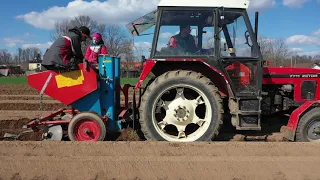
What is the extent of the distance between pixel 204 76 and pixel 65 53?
2.25 metres

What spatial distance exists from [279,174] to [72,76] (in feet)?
11.0

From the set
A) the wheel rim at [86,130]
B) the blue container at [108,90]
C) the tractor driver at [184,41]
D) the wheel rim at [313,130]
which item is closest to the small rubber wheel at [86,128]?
the wheel rim at [86,130]

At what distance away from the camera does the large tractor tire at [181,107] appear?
4.79 metres

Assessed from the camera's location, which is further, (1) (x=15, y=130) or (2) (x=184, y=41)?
(1) (x=15, y=130)

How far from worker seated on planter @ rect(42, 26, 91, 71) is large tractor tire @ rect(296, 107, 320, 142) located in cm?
376

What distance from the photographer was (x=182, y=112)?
4.94m

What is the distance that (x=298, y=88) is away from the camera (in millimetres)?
5613

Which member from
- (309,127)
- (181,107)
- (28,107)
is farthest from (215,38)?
(28,107)

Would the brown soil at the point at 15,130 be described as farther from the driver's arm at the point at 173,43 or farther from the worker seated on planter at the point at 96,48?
the driver's arm at the point at 173,43

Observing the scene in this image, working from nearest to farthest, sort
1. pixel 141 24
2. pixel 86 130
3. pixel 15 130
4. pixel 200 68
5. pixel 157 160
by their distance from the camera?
pixel 157 160, pixel 86 130, pixel 200 68, pixel 141 24, pixel 15 130

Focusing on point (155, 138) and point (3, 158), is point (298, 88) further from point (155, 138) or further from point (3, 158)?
point (3, 158)

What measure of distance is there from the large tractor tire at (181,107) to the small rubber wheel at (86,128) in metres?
0.67

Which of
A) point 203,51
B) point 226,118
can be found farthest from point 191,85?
point 226,118

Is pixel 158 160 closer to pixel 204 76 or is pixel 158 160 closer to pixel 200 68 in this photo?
pixel 204 76
